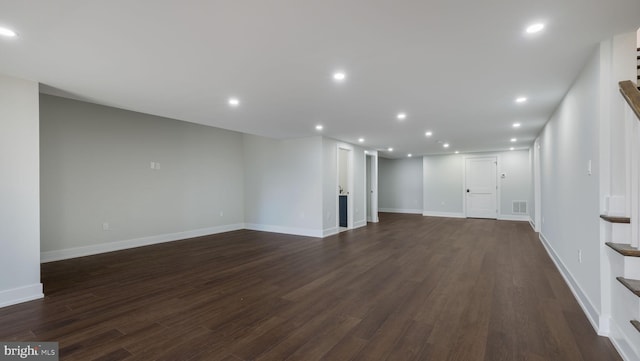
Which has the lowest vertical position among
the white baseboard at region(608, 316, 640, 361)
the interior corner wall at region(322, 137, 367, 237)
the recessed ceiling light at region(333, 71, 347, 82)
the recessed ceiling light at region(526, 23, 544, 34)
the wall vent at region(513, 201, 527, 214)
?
the white baseboard at region(608, 316, 640, 361)

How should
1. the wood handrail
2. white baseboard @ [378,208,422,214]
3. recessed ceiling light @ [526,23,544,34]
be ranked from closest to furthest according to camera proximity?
the wood handrail, recessed ceiling light @ [526,23,544,34], white baseboard @ [378,208,422,214]

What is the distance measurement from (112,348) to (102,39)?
2.44 meters

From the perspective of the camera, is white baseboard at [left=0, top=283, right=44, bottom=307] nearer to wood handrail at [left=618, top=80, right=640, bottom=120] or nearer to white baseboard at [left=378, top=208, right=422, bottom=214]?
wood handrail at [left=618, top=80, right=640, bottom=120]

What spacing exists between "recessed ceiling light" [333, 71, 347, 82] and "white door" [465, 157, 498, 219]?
877cm

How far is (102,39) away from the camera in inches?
91.1

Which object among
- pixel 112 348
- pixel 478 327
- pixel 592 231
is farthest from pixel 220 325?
pixel 592 231

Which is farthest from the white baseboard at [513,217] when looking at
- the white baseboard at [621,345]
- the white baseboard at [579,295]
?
the white baseboard at [621,345]

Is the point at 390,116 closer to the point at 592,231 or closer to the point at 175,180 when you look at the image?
the point at 592,231

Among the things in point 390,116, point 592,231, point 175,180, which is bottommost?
point 592,231

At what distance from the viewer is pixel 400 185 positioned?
12.1 metres

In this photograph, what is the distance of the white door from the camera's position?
32.4 feet

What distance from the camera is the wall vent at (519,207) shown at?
942 cm

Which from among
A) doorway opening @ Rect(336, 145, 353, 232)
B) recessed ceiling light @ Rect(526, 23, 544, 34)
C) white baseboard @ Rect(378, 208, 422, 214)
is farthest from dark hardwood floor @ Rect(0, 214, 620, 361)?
white baseboard @ Rect(378, 208, 422, 214)

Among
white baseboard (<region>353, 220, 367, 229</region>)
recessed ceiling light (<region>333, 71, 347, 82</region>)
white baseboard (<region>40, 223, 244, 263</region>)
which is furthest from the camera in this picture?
white baseboard (<region>353, 220, 367, 229</region>)
